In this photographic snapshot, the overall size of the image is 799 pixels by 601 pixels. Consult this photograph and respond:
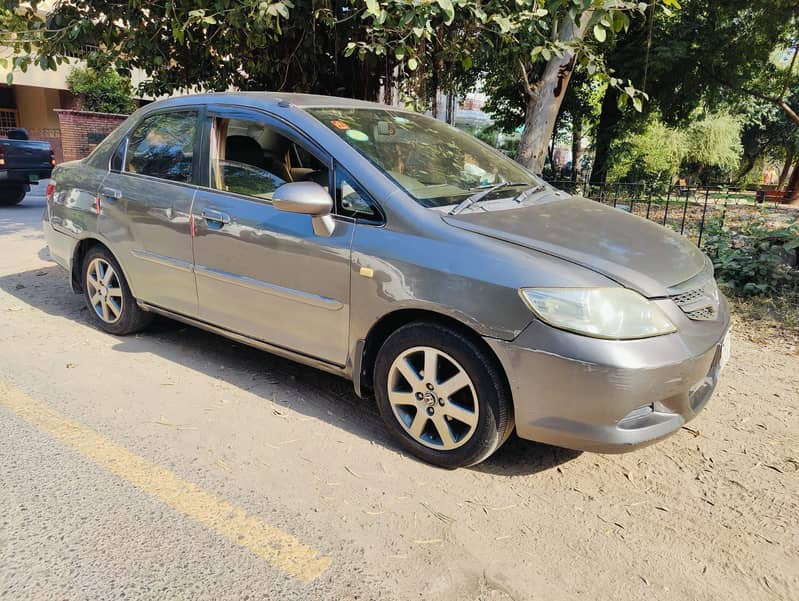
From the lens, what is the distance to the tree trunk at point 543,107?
688 cm

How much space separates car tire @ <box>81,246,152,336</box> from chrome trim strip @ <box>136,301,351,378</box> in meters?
0.20

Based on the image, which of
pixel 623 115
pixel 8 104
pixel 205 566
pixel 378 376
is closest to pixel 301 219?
pixel 378 376

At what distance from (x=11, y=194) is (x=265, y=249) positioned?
38.8 feet

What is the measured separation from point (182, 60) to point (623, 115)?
49.4ft

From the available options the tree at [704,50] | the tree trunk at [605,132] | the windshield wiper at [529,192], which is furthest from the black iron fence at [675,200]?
the tree trunk at [605,132]

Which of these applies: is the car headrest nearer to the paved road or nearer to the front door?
the front door

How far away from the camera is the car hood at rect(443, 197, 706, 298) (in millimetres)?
2643

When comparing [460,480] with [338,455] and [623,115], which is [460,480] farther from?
[623,115]

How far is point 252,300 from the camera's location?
3498 mm

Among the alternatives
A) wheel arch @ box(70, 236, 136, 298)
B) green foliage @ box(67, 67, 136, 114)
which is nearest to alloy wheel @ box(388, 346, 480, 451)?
wheel arch @ box(70, 236, 136, 298)

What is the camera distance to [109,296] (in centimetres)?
453

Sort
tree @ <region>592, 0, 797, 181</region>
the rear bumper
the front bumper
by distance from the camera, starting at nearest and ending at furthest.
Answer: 1. the front bumper
2. the rear bumper
3. tree @ <region>592, 0, 797, 181</region>

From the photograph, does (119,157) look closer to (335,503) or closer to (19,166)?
(335,503)

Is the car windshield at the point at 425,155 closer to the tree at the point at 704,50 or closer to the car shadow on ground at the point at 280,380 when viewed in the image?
the car shadow on ground at the point at 280,380
